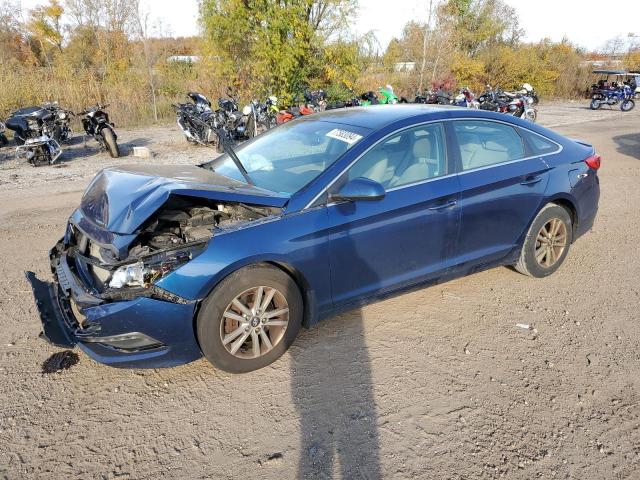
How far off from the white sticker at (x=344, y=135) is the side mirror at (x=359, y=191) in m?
0.45

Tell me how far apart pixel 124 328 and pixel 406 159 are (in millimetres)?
2274

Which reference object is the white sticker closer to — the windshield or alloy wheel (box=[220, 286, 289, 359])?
the windshield

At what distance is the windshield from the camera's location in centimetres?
330

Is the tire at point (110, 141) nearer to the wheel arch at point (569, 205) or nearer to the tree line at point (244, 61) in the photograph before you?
the tree line at point (244, 61)

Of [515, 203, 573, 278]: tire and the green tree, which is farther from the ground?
the green tree

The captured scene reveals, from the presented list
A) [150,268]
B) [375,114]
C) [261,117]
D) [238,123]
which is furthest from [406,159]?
[261,117]

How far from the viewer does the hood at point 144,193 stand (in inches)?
112

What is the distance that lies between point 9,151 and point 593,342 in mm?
12824

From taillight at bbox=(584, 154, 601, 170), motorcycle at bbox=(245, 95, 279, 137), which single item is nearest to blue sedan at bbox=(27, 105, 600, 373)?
taillight at bbox=(584, 154, 601, 170)

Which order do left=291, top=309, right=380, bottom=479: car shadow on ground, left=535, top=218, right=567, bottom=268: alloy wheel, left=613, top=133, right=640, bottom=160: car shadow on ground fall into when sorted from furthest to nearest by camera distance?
left=613, top=133, right=640, bottom=160: car shadow on ground, left=535, top=218, right=567, bottom=268: alloy wheel, left=291, top=309, right=380, bottom=479: car shadow on ground

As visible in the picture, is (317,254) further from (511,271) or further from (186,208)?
(511,271)

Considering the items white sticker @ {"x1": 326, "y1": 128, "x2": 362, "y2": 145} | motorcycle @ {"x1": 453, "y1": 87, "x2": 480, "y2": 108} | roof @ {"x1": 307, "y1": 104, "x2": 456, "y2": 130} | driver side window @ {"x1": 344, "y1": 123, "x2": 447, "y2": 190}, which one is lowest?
driver side window @ {"x1": 344, "y1": 123, "x2": 447, "y2": 190}

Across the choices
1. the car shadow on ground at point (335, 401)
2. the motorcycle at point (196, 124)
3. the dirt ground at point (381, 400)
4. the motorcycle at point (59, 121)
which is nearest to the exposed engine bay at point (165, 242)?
the dirt ground at point (381, 400)

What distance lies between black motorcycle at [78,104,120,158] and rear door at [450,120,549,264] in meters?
9.27
